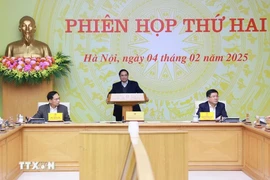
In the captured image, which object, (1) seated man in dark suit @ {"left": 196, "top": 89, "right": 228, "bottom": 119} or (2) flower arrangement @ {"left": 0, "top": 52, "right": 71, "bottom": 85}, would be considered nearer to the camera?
(1) seated man in dark suit @ {"left": 196, "top": 89, "right": 228, "bottom": 119}

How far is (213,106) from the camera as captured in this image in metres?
6.62

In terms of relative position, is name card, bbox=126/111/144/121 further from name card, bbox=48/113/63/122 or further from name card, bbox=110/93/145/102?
name card, bbox=48/113/63/122

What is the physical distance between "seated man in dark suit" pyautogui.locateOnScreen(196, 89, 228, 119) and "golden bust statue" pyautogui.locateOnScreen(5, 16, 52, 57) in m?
2.97

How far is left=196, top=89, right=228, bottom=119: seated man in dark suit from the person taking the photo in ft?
21.5

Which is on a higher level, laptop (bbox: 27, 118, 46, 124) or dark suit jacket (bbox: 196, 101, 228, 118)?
dark suit jacket (bbox: 196, 101, 228, 118)

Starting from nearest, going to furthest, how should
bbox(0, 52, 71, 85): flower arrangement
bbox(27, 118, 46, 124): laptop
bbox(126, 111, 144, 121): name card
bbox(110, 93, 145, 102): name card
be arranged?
bbox(27, 118, 46, 124): laptop → bbox(126, 111, 144, 121): name card → bbox(110, 93, 145, 102): name card → bbox(0, 52, 71, 85): flower arrangement

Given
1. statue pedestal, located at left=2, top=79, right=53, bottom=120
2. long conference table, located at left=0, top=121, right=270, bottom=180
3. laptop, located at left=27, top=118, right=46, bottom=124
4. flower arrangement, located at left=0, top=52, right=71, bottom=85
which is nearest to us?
long conference table, located at left=0, top=121, right=270, bottom=180

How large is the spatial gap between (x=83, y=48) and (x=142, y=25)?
3.79 feet

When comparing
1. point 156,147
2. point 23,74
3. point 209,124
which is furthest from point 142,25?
point 156,147

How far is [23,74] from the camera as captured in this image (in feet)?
24.7

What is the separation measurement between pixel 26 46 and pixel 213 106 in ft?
11.2

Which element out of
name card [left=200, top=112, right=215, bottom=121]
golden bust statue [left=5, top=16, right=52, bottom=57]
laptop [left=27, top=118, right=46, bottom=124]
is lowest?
laptop [left=27, top=118, right=46, bottom=124]

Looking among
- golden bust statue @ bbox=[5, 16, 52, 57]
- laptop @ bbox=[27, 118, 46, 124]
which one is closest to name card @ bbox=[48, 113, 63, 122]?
laptop @ bbox=[27, 118, 46, 124]

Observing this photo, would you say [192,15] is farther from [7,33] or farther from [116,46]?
[7,33]
